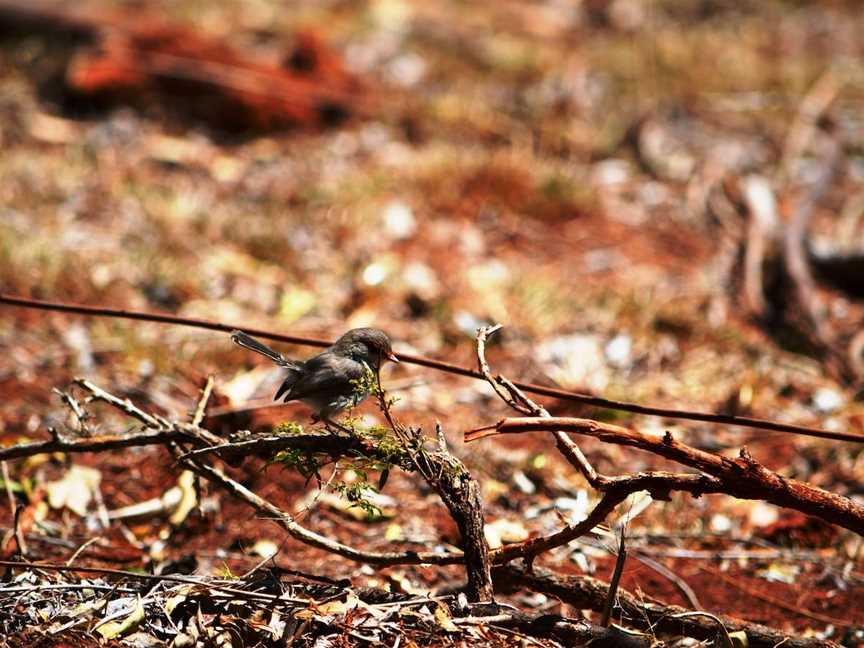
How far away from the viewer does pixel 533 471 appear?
3121 millimetres

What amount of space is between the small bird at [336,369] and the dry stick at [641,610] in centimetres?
51

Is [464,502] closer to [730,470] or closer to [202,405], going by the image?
[730,470]

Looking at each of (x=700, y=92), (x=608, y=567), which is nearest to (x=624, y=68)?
(x=700, y=92)

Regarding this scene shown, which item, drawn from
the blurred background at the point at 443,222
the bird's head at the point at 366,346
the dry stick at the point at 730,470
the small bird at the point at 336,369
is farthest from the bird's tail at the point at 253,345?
the dry stick at the point at 730,470

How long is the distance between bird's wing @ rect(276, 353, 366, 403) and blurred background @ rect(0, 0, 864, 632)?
0.47 metres

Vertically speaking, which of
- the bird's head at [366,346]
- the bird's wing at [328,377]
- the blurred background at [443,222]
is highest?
the bird's head at [366,346]

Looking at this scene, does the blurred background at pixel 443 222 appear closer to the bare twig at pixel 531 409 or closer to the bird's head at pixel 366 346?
the bird's head at pixel 366 346

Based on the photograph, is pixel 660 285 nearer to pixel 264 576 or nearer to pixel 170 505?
pixel 170 505

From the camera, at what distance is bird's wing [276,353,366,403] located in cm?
201

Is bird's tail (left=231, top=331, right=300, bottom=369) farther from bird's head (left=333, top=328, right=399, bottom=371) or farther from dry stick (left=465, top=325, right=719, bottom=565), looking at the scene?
dry stick (left=465, top=325, right=719, bottom=565)

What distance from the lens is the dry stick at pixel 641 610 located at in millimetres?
1888

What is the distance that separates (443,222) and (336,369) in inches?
137

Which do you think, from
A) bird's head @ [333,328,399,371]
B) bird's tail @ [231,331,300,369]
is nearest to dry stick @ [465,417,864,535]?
bird's head @ [333,328,399,371]

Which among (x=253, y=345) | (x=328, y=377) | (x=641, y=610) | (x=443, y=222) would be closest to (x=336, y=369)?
(x=328, y=377)
